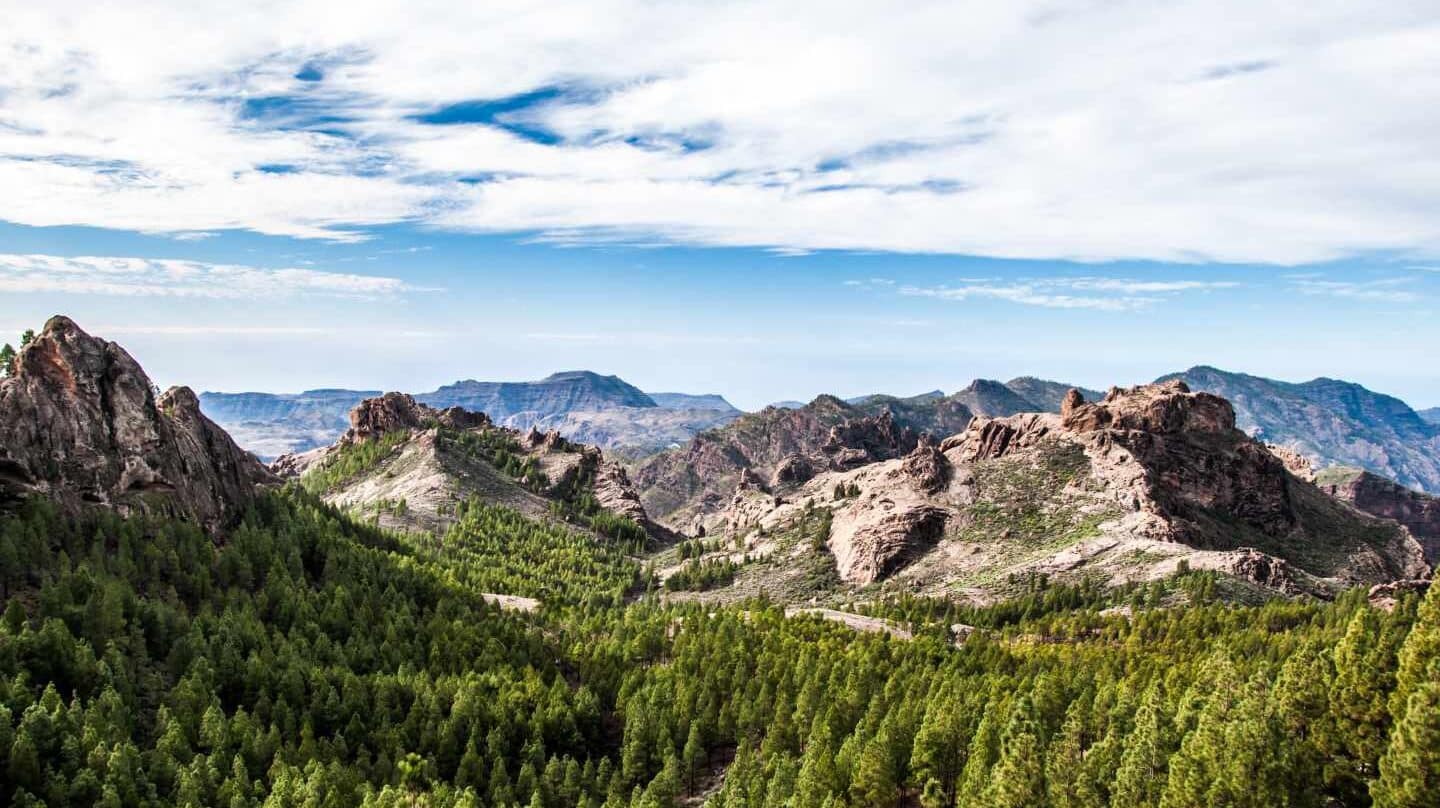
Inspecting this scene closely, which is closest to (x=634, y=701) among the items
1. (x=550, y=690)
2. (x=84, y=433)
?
(x=550, y=690)

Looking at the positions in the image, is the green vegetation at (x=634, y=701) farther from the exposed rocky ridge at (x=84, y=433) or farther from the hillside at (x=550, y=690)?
the exposed rocky ridge at (x=84, y=433)

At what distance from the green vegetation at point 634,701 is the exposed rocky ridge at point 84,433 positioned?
10.0m

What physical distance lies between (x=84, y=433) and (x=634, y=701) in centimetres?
13083

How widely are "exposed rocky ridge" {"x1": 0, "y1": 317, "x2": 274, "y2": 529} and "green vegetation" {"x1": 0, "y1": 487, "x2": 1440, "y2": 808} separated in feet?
32.9

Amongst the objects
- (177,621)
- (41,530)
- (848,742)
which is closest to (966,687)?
(848,742)

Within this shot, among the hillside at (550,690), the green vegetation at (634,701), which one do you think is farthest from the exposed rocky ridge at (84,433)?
the green vegetation at (634,701)

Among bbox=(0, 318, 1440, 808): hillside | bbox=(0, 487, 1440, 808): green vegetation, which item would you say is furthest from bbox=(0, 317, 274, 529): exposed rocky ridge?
bbox=(0, 487, 1440, 808): green vegetation

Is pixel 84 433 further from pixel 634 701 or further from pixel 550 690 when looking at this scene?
pixel 634 701

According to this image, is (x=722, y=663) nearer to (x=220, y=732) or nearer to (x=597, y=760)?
(x=597, y=760)

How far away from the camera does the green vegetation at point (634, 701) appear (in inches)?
2906

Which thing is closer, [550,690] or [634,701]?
[634,701]

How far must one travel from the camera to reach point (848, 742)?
11600 cm

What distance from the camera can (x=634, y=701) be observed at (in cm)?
Answer: 14650

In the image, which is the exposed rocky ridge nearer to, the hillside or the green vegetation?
the hillside
